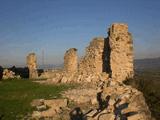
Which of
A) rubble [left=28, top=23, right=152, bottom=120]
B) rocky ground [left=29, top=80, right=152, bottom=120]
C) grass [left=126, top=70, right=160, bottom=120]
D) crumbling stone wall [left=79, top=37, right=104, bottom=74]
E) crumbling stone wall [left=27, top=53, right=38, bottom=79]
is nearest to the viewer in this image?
rocky ground [left=29, top=80, right=152, bottom=120]

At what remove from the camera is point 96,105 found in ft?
56.0

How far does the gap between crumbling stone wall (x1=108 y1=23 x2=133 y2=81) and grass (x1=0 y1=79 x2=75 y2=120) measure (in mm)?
3774

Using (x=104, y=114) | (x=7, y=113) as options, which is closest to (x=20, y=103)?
(x=7, y=113)

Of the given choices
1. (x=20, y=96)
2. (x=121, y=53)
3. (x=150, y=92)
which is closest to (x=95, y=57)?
(x=121, y=53)

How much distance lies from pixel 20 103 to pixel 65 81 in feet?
24.5

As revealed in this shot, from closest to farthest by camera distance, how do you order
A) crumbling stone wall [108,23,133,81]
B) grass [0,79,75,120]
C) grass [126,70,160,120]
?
grass [0,79,75,120] < grass [126,70,160,120] < crumbling stone wall [108,23,133,81]

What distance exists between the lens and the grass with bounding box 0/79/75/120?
15.5 metres

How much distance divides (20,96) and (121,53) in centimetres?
831

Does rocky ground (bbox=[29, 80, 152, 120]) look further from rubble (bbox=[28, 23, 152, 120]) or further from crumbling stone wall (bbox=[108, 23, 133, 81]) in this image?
crumbling stone wall (bbox=[108, 23, 133, 81])

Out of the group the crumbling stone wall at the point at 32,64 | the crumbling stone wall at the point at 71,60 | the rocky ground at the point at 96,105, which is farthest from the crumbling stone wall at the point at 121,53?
the crumbling stone wall at the point at 32,64

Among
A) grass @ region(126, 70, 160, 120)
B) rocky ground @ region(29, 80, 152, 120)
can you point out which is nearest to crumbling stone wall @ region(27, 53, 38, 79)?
rocky ground @ region(29, 80, 152, 120)

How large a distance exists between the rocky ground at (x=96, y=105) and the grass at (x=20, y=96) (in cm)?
69

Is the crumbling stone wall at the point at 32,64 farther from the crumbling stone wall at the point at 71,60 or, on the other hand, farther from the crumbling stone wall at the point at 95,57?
the crumbling stone wall at the point at 95,57

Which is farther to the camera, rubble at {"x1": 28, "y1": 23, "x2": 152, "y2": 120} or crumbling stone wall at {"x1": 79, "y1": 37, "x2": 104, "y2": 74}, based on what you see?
crumbling stone wall at {"x1": 79, "y1": 37, "x2": 104, "y2": 74}
